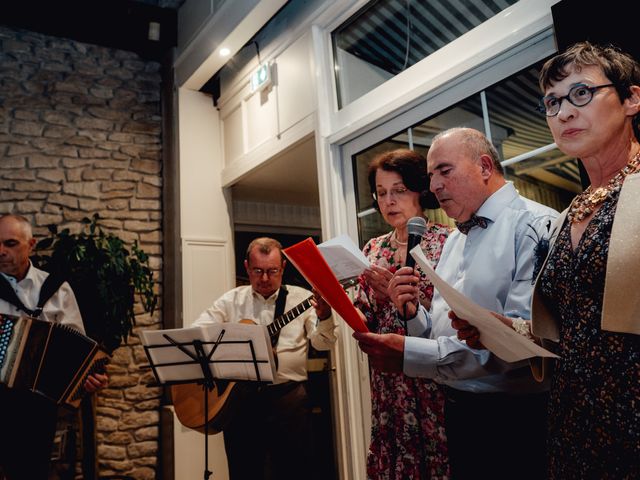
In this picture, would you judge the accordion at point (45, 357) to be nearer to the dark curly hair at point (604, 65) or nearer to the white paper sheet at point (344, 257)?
the white paper sheet at point (344, 257)

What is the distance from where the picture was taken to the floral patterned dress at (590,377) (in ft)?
3.10

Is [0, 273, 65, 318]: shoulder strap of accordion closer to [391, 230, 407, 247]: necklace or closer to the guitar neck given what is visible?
the guitar neck

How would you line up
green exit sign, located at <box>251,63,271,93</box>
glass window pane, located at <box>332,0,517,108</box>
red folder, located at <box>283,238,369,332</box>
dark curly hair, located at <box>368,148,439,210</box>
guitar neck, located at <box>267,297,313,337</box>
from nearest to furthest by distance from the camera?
red folder, located at <box>283,238,369,332</box>
dark curly hair, located at <box>368,148,439,210</box>
glass window pane, located at <box>332,0,517,108</box>
guitar neck, located at <box>267,297,313,337</box>
green exit sign, located at <box>251,63,271,93</box>

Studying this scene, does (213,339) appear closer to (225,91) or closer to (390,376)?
(390,376)

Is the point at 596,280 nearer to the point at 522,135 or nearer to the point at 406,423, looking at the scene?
the point at 406,423

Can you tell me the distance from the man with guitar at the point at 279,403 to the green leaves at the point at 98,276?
1.24m

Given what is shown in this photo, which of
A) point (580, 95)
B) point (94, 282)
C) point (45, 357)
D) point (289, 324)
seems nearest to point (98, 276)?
point (94, 282)

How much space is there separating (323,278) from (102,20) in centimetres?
431

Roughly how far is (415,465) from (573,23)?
5.51 feet

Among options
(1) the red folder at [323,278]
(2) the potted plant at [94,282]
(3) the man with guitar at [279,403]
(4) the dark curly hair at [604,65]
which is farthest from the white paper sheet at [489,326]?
(2) the potted plant at [94,282]

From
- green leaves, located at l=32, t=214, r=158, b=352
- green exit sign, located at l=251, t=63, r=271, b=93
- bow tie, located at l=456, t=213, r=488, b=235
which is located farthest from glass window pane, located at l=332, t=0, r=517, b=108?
green leaves, located at l=32, t=214, r=158, b=352

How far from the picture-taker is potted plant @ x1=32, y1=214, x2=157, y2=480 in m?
3.89

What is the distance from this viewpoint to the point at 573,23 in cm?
182

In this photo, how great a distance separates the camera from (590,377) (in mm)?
1013
